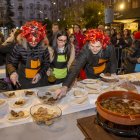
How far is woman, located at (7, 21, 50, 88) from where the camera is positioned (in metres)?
2.57

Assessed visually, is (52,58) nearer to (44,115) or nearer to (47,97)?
(47,97)

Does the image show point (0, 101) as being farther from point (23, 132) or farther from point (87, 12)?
point (87, 12)

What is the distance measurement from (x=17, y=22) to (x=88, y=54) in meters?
86.4

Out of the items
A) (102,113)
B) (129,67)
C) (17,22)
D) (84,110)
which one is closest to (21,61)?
(84,110)

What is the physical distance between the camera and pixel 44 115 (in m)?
1.60

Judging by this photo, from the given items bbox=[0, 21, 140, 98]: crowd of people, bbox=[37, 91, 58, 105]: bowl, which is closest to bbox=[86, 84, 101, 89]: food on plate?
bbox=[0, 21, 140, 98]: crowd of people

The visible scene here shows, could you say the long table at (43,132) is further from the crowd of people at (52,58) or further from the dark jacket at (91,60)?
the dark jacket at (91,60)

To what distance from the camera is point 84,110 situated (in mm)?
1873

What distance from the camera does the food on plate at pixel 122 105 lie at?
4.44ft

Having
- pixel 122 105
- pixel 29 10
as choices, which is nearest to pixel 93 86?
pixel 122 105

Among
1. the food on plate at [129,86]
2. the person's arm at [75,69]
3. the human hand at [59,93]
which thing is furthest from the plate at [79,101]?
the food on plate at [129,86]

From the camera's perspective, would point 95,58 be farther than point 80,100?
Yes

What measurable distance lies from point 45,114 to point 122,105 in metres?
0.60

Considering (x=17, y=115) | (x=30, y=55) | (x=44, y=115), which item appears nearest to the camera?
(x=44, y=115)
